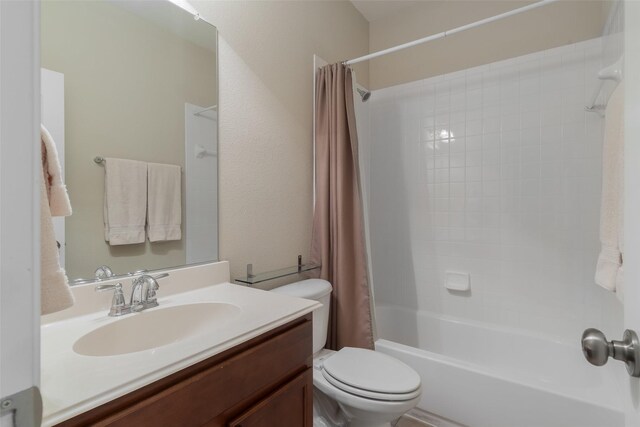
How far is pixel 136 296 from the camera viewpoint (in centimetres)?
103

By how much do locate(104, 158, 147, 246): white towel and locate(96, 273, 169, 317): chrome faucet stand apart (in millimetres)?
171

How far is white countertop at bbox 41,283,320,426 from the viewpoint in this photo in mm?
544

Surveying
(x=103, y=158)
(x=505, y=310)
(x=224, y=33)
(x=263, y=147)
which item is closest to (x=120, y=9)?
(x=224, y=33)

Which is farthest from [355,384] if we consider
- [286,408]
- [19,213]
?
[19,213]

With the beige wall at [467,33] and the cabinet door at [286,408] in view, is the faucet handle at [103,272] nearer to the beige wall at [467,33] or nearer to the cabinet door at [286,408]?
the cabinet door at [286,408]

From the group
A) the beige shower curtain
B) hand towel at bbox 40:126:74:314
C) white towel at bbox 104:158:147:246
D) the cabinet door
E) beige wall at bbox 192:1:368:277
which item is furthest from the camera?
the beige shower curtain

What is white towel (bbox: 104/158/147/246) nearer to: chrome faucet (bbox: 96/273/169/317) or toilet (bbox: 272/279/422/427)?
chrome faucet (bbox: 96/273/169/317)

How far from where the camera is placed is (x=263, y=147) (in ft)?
5.31

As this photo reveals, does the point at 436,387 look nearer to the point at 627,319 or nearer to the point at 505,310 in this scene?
the point at 505,310

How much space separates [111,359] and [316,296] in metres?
0.99

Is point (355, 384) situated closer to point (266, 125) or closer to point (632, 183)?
point (632, 183)

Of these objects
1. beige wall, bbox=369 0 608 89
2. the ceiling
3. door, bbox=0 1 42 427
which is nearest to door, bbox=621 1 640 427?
door, bbox=0 1 42 427

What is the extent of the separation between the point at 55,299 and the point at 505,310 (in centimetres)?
232

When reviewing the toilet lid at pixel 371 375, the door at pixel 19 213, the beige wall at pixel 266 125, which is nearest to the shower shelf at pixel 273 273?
the beige wall at pixel 266 125
